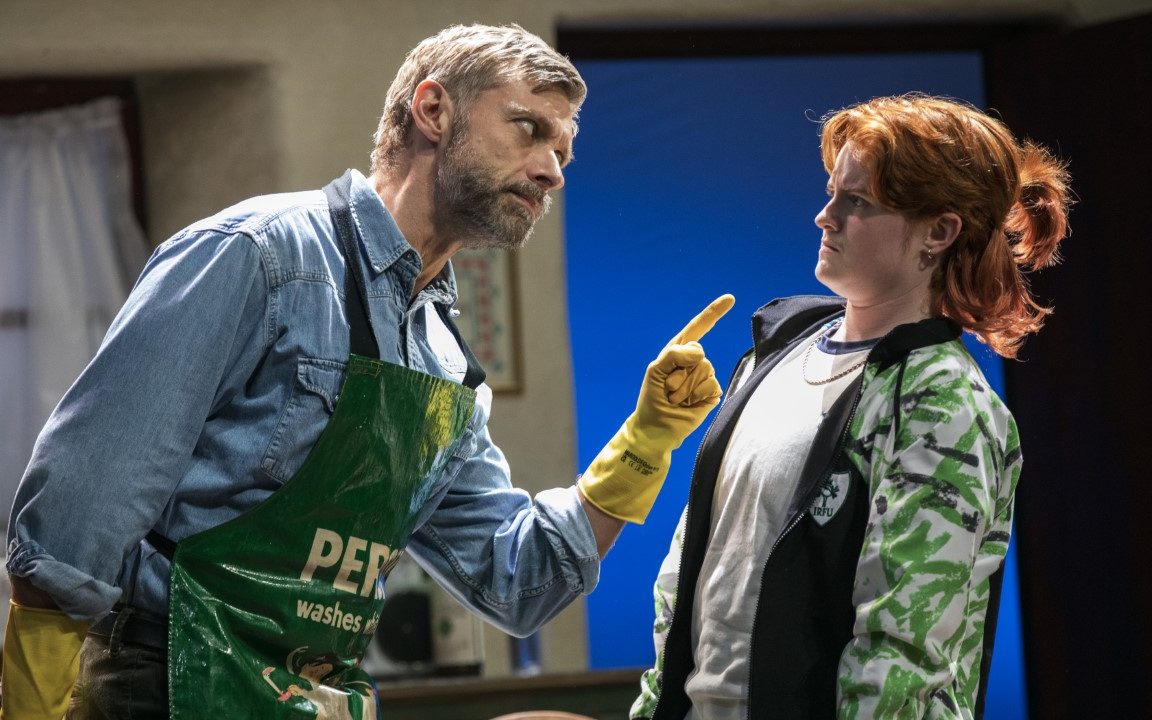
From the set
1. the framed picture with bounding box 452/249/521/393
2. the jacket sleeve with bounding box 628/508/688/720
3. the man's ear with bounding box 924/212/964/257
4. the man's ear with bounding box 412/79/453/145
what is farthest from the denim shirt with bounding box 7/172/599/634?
the framed picture with bounding box 452/249/521/393

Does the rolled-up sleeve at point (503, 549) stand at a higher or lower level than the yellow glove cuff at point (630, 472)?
lower

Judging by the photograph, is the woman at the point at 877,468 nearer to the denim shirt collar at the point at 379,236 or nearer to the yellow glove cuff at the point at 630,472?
the yellow glove cuff at the point at 630,472

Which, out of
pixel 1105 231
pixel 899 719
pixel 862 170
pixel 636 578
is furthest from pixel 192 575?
pixel 1105 231

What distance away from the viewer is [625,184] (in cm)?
367

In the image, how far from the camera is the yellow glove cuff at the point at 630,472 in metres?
1.92

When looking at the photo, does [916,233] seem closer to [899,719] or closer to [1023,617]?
[899,719]

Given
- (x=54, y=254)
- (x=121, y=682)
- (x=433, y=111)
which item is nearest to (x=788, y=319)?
(x=433, y=111)

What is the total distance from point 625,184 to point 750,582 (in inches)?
86.0

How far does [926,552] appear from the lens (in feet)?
4.84

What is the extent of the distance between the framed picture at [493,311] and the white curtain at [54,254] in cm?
92

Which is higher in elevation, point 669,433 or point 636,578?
point 669,433

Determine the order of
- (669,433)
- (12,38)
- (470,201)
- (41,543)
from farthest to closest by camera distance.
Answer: (12,38), (669,433), (470,201), (41,543)

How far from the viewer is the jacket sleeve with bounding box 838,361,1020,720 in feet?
4.81

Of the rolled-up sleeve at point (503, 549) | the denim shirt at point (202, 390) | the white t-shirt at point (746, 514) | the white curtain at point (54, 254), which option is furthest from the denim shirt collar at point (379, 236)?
the white curtain at point (54, 254)
